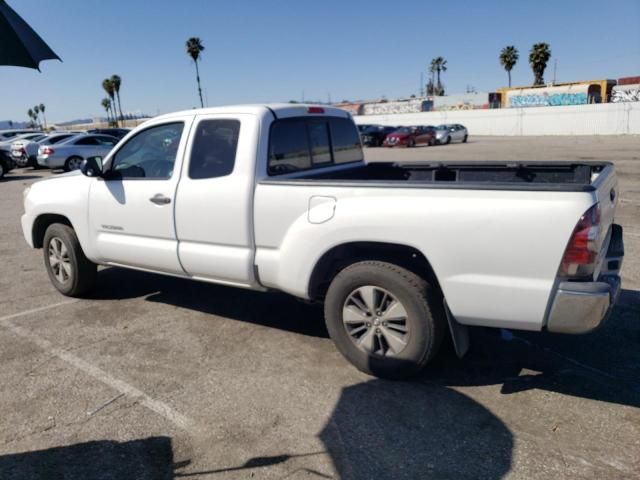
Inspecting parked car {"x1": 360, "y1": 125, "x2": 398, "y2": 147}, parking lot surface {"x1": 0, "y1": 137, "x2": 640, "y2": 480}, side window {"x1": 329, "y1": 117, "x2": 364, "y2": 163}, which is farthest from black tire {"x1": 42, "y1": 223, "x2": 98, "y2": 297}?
parked car {"x1": 360, "y1": 125, "x2": 398, "y2": 147}

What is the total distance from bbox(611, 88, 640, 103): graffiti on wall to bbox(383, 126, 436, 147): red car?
2722cm

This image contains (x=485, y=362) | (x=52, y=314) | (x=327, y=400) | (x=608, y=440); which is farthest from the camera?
(x=52, y=314)

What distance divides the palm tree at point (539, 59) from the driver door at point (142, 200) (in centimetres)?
7204

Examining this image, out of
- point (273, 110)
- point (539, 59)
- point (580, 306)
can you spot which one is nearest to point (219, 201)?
point (273, 110)

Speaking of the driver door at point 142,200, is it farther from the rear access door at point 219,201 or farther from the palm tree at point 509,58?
the palm tree at point 509,58

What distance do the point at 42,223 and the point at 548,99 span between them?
195 ft

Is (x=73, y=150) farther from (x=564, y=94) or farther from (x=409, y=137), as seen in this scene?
(x=564, y=94)

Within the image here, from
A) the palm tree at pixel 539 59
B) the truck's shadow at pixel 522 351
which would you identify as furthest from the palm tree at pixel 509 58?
the truck's shadow at pixel 522 351

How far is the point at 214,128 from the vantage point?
4277mm

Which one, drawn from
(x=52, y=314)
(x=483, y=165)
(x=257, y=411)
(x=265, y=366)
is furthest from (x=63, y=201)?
(x=483, y=165)

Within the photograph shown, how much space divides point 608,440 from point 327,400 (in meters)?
1.64

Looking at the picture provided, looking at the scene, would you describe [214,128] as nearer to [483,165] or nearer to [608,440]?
[483,165]

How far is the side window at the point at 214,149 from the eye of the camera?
413cm

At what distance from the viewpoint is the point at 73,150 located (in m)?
20.0
